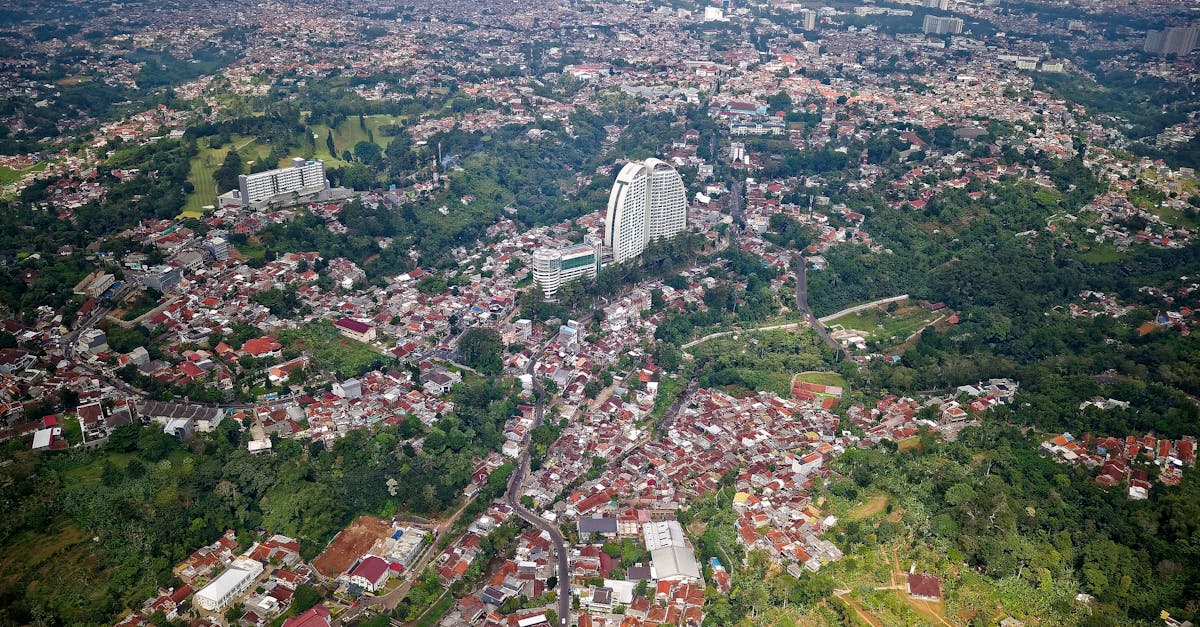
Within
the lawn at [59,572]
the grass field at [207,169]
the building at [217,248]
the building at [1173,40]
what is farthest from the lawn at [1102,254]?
the grass field at [207,169]

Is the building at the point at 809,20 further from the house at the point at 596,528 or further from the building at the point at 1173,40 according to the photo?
the house at the point at 596,528

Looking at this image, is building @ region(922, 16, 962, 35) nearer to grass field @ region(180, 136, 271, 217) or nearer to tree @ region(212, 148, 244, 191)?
grass field @ region(180, 136, 271, 217)

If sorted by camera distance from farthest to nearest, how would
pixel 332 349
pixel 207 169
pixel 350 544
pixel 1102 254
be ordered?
pixel 207 169 → pixel 1102 254 → pixel 332 349 → pixel 350 544

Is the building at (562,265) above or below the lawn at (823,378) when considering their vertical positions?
above

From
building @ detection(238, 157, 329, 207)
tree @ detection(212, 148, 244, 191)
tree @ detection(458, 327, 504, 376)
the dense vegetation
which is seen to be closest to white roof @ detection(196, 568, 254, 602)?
the dense vegetation

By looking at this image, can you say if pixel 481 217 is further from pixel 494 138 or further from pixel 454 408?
pixel 454 408

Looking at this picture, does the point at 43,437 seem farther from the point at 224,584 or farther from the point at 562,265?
the point at 562,265

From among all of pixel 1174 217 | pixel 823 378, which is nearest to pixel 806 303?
pixel 823 378
